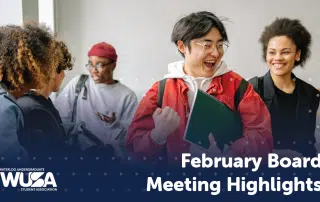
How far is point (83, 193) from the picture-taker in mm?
2574

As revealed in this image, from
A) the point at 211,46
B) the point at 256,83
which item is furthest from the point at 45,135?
the point at 256,83

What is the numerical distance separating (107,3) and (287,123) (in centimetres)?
111

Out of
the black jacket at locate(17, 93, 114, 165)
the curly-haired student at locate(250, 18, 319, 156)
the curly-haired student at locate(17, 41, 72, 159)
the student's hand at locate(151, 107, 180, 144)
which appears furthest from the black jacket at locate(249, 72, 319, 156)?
the curly-haired student at locate(17, 41, 72, 159)

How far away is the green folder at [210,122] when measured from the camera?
8.03 ft

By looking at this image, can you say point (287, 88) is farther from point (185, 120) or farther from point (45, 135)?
point (45, 135)

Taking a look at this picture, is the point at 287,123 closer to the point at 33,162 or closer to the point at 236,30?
the point at 236,30

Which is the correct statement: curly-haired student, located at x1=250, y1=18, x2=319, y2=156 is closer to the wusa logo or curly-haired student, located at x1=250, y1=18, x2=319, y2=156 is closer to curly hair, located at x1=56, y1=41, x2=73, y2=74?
curly hair, located at x1=56, y1=41, x2=73, y2=74

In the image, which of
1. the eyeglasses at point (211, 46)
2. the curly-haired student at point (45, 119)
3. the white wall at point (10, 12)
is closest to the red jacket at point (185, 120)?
the eyeglasses at point (211, 46)

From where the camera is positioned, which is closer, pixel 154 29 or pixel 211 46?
pixel 211 46

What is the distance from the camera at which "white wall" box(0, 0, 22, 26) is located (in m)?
2.51

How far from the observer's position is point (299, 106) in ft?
8.21

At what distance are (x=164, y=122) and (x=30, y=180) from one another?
76 centimetres

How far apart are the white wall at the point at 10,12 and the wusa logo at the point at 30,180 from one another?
0.77 meters

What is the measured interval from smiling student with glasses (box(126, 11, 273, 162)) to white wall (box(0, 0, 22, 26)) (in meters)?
0.77
